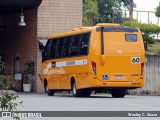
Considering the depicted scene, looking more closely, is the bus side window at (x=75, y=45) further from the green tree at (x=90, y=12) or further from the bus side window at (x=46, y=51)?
the green tree at (x=90, y=12)

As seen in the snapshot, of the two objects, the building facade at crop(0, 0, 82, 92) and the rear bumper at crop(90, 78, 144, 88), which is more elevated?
the building facade at crop(0, 0, 82, 92)

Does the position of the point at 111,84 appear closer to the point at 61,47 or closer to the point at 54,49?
the point at 61,47

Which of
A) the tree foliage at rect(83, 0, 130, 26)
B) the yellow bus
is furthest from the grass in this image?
the yellow bus

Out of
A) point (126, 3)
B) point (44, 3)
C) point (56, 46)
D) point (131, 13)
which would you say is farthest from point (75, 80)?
point (126, 3)

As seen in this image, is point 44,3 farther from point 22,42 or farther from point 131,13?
point 131,13

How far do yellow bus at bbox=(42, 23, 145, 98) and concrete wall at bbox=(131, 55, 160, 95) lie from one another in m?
7.04

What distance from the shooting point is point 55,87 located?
32.7 metres

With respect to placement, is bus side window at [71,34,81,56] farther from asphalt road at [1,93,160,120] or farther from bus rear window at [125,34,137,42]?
asphalt road at [1,93,160,120]

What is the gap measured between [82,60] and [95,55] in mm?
1084

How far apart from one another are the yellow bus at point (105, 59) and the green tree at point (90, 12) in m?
23.1

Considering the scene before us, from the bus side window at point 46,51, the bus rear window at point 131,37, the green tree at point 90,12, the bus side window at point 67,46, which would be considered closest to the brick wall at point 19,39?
the bus side window at point 46,51

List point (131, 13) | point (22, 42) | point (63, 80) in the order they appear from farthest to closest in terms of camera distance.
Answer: point (131, 13)
point (22, 42)
point (63, 80)

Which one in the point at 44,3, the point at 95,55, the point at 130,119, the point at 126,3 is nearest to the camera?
the point at 130,119

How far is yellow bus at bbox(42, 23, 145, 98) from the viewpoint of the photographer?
2903 cm
